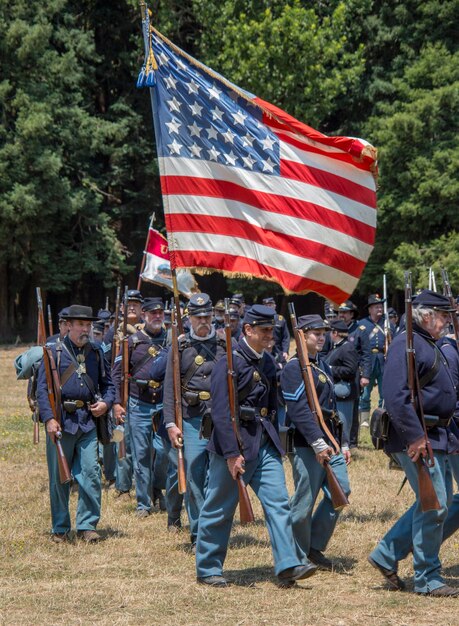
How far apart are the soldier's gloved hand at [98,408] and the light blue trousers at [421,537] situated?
3.10 meters

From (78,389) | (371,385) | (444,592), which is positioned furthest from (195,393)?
(371,385)

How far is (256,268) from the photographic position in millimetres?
9305

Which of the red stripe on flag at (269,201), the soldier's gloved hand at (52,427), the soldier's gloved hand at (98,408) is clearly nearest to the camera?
the red stripe on flag at (269,201)

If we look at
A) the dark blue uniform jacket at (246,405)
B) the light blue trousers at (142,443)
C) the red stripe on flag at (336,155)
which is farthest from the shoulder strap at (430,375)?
the light blue trousers at (142,443)

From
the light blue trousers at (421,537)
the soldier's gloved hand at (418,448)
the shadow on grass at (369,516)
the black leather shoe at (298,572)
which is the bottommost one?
the shadow on grass at (369,516)

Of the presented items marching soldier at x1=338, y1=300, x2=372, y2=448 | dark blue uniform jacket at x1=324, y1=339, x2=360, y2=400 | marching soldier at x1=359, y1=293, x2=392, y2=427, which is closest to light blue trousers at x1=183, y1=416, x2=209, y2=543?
dark blue uniform jacket at x1=324, y1=339, x2=360, y2=400

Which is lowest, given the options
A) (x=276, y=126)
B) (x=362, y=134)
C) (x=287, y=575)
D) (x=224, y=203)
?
(x=287, y=575)

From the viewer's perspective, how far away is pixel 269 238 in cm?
933

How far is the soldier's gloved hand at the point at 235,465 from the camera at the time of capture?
25.8 feet

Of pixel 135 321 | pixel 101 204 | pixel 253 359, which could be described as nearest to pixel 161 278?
pixel 135 321

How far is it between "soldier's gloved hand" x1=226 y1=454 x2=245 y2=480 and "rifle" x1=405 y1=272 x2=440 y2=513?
1.30m

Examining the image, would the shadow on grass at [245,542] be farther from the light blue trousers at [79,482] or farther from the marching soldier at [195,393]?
the light blue trousers at [79,482]

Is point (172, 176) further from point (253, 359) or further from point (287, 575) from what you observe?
point (287, 575)

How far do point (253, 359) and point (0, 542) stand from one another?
3.24m
